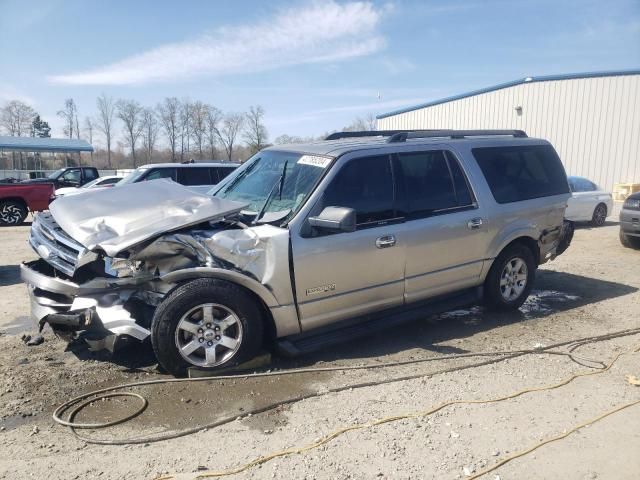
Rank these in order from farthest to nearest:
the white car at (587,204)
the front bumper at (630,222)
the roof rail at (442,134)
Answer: the white car at (587,204) < the front bumper at (630,222) < the roof rail at (442,134)

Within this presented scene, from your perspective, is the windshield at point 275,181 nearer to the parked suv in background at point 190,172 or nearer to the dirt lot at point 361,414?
the dirt lot at point 361,414

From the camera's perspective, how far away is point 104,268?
3969 millimetres

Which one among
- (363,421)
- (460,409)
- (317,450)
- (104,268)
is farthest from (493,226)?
(104,268)

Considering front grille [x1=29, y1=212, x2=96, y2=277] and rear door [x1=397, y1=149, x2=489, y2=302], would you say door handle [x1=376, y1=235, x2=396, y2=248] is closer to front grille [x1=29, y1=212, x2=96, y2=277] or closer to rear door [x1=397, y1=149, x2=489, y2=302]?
rear door [x1=397, y1=149, x2=489, y2=302]

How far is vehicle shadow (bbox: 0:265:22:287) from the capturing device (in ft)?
24.3

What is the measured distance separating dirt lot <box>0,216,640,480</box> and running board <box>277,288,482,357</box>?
21 cm

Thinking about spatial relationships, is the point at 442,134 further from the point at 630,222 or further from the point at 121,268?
the point at 630,222

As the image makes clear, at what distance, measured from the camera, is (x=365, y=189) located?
14.8 feet

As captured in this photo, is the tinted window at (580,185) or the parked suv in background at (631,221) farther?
the tinted window at (580,185)

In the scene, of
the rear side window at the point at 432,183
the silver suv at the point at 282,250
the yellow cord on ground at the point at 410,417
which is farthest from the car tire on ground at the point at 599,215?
the yellow cord on ground at the point at 410,417

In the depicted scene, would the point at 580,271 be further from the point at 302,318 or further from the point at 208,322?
the point at 208,322

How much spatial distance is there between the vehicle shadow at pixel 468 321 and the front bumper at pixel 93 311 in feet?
4.43

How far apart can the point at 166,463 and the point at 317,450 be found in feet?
2.93

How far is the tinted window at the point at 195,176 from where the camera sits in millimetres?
12555
